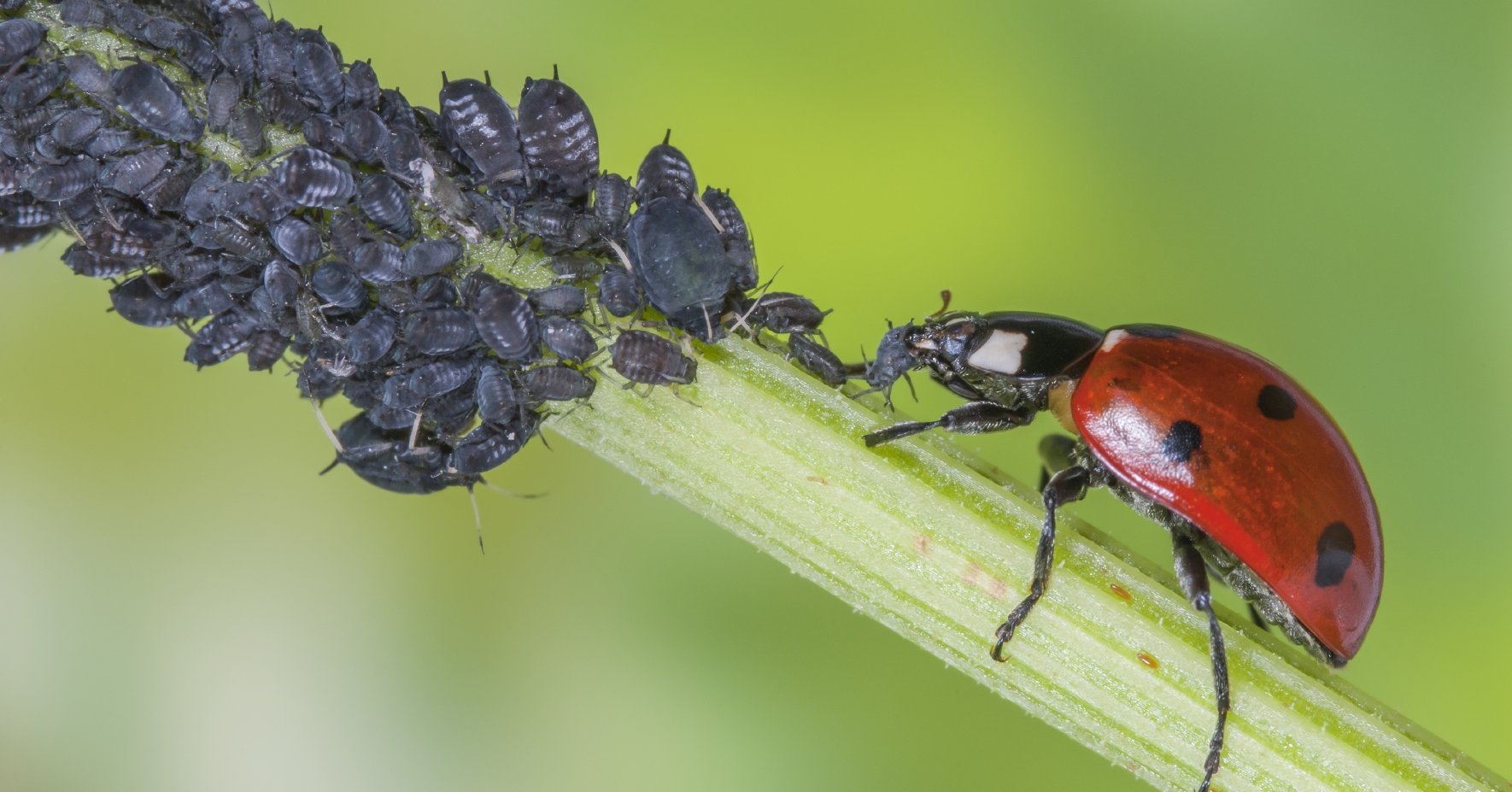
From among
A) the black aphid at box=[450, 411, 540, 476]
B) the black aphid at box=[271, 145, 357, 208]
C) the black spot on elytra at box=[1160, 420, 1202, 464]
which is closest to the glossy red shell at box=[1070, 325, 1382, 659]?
the black spot on elytra at box=[1160, 420, 1202, 464]

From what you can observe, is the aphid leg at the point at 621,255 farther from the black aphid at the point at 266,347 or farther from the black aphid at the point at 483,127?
the black aphid at the point at 266,347

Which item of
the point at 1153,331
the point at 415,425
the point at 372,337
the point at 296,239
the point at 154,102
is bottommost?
the point at 415,425

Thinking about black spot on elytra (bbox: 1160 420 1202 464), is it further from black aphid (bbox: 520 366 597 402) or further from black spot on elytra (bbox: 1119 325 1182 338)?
black aphid (bbox: 520 366 597 402)

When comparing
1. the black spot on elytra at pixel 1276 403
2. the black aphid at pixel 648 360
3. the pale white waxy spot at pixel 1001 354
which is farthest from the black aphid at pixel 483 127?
the black spot on elytra at pixel 1276 403

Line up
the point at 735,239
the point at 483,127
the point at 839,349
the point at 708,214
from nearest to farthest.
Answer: the point at 483,127 → the point at 708,214 → the point at 735,239 → the point at 839,349

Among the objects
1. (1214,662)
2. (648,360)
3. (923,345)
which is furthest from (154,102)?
(1214,662)

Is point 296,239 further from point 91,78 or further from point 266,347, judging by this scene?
point 91,78

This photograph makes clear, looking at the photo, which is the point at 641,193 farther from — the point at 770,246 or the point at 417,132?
the point at 770,246
